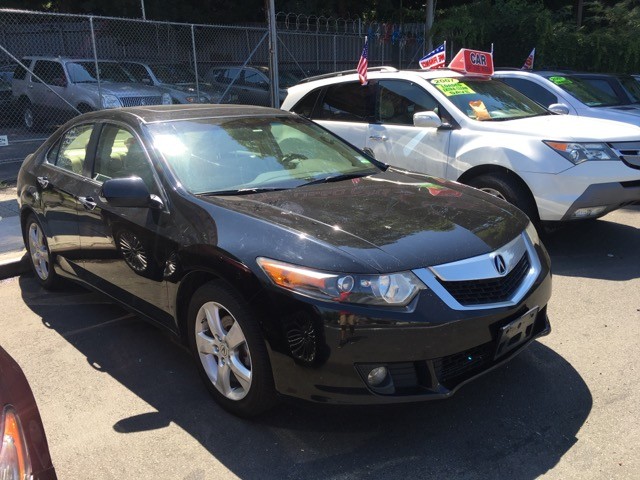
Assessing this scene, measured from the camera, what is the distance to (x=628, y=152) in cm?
532

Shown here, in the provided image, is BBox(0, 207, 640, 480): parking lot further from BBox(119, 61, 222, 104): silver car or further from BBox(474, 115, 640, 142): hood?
BBox(119, 61, 222, 104): silver car

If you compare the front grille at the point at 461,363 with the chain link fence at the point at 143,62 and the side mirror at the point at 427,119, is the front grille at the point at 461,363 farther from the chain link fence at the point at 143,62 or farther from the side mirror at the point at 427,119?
the chain link fence at the point at 143,62

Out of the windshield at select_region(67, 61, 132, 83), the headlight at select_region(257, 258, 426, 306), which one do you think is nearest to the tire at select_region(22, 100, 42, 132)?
the windshield at select_region(67, 61, 132, 83)

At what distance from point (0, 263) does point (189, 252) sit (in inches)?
127

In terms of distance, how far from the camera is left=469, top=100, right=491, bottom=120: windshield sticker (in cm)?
591

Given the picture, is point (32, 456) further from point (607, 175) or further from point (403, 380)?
point (607, 175)

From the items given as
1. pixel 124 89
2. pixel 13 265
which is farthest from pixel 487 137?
pixel 124 89

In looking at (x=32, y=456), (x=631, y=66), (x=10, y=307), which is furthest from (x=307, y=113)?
(x=631, y=66)

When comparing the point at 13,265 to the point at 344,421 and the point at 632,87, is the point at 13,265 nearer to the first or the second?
the point at 344,421

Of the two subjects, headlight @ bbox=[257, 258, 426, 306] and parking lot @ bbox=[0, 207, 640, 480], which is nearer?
headlight @ bbox=[257, 258, 426, 306]

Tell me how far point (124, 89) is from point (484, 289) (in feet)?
35.2

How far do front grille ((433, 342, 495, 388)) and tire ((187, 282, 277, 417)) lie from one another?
0.80 meters

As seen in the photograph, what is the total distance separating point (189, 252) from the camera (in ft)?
10.1

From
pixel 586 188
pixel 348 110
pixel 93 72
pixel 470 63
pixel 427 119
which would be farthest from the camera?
pixel 93 72
